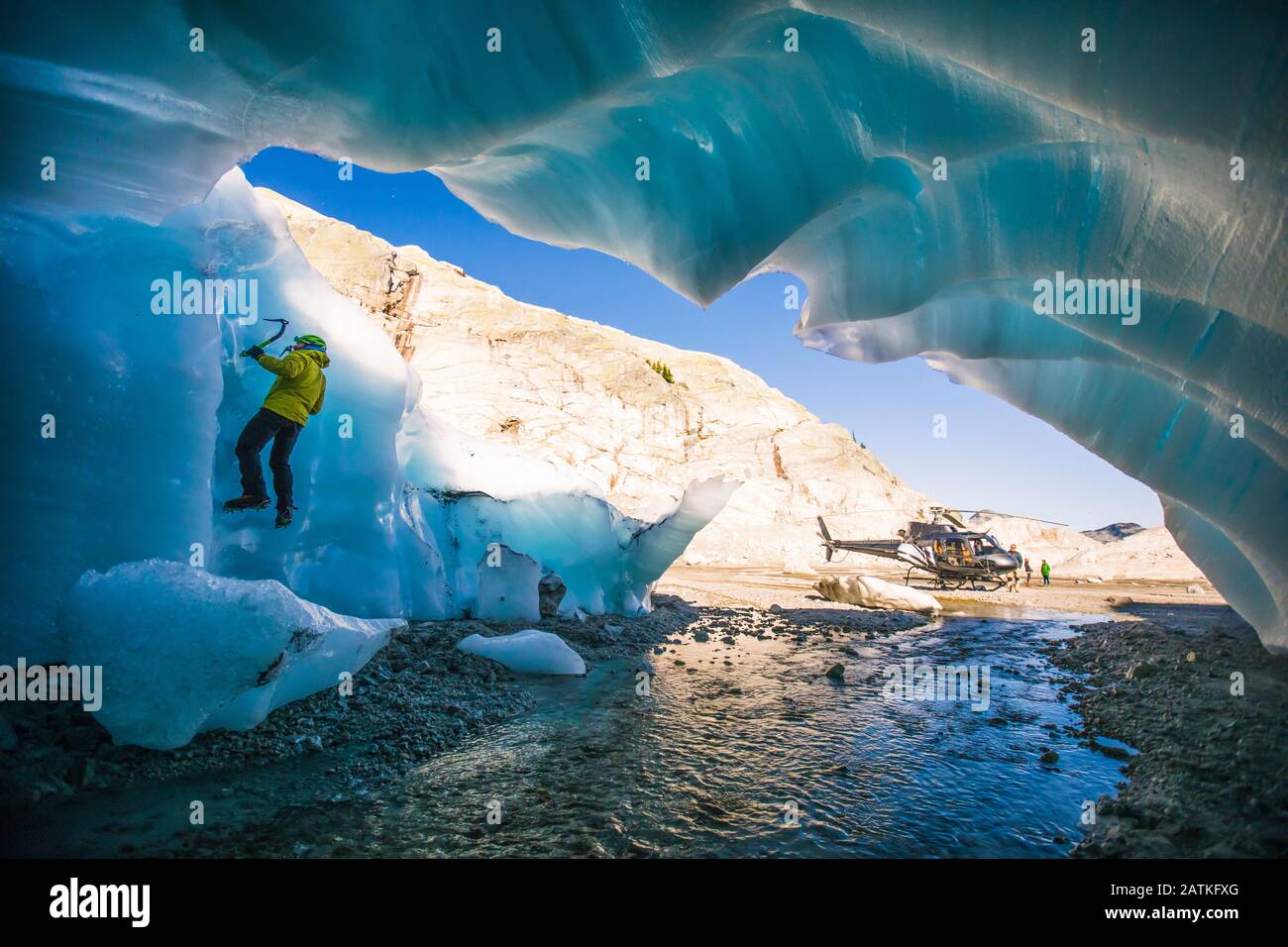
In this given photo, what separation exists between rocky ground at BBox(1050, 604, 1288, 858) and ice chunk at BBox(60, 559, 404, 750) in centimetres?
415

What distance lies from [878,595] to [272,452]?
1260 centimetres

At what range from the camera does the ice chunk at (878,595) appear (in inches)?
504

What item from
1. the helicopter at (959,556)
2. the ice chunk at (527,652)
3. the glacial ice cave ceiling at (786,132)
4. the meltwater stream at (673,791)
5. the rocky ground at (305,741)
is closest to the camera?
the meltwater stream at (673,791)

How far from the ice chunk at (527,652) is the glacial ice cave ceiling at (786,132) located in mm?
3804

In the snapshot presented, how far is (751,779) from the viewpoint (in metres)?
3.20

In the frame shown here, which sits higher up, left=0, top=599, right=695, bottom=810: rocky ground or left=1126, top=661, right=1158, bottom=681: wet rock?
left=0, top=599, right=695, bottom=810: rocky ground

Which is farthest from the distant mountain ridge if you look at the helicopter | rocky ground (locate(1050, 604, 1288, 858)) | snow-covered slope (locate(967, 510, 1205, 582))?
rocky ground (locate(1050, 604, 1288, 858))

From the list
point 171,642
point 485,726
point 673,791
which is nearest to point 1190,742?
point 673,791

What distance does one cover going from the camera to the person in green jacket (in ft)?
16.5

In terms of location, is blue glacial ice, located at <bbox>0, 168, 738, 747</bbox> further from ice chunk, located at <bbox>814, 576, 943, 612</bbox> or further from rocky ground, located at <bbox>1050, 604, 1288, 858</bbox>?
ice chunk, located at <bbox>814, 576, 943, 612</bbox>

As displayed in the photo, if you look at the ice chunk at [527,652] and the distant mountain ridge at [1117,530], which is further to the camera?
the distant mountain ridge at [1117,530]

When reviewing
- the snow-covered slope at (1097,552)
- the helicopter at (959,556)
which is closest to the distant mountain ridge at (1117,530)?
the snow-covered slope at (1097,552)

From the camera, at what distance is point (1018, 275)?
472 cm

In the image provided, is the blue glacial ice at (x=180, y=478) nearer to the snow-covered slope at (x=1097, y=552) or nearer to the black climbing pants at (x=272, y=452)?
the black climbing pants at (x=272, y=452)
